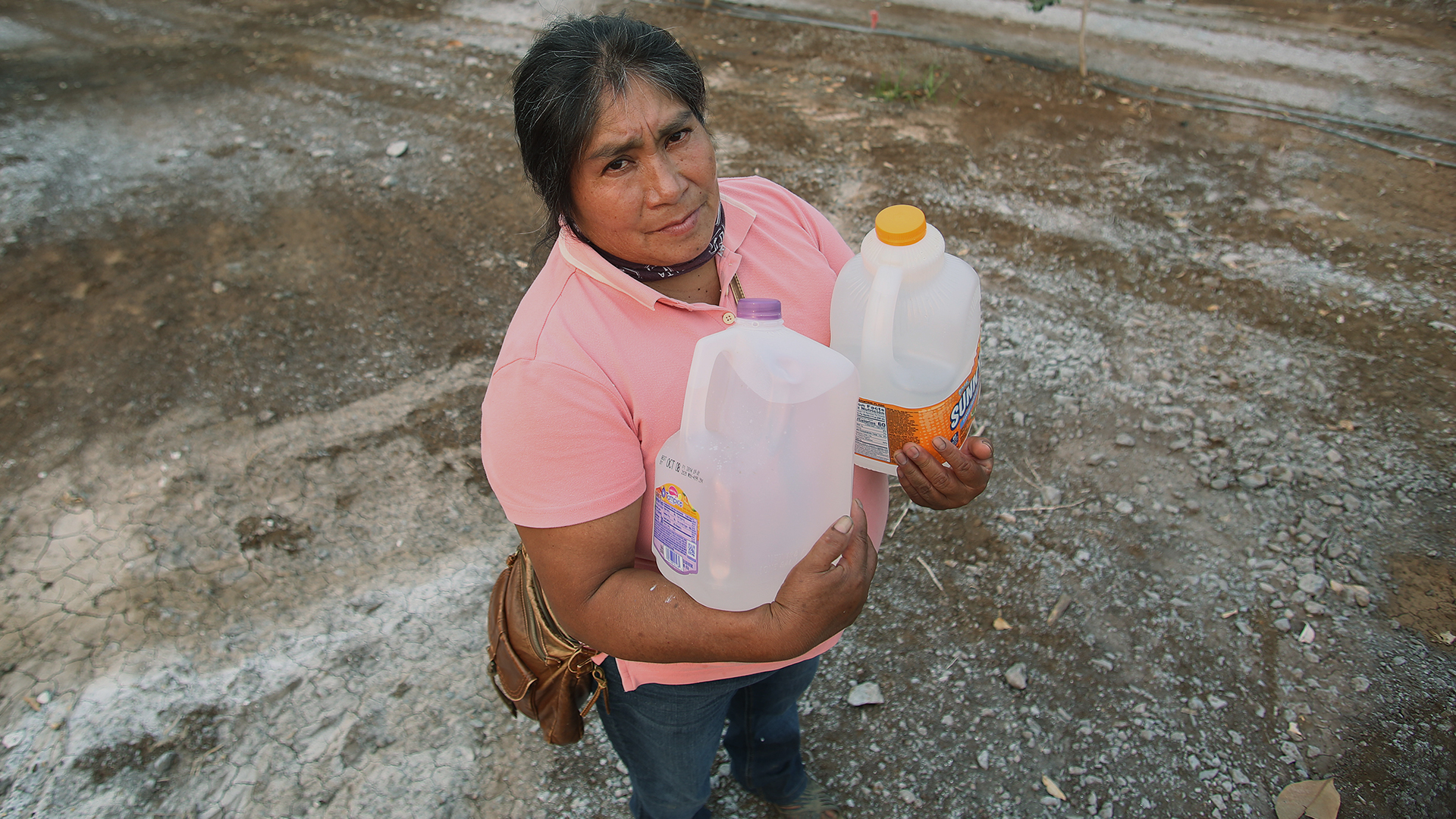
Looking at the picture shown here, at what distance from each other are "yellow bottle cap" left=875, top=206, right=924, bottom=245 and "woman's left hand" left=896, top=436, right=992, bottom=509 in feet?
1.16

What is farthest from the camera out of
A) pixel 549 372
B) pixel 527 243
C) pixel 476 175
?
pixel 476 175

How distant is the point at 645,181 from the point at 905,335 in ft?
1.81

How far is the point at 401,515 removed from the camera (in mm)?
2984

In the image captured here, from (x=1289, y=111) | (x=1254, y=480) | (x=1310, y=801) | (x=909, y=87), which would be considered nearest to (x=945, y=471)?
(x=1310, y=801)

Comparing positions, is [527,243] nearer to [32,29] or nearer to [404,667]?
[404,667]

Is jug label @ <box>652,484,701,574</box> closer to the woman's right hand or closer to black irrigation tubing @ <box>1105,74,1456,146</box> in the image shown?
the woman's right hand

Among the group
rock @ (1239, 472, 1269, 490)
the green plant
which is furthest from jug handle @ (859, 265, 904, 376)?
the green plant

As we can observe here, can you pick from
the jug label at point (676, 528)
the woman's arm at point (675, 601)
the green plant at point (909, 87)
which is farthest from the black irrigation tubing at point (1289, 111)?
the jug label at point (676, 528)

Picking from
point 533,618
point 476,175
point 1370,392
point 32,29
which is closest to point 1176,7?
point 1370,392

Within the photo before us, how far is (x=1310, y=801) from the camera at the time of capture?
6.85 ft

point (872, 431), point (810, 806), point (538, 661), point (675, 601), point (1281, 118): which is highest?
point (872, 431)

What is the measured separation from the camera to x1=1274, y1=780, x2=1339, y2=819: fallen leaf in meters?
2.07

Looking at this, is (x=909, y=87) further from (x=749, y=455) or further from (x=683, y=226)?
(x=749, y=455)

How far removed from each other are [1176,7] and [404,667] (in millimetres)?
7422
